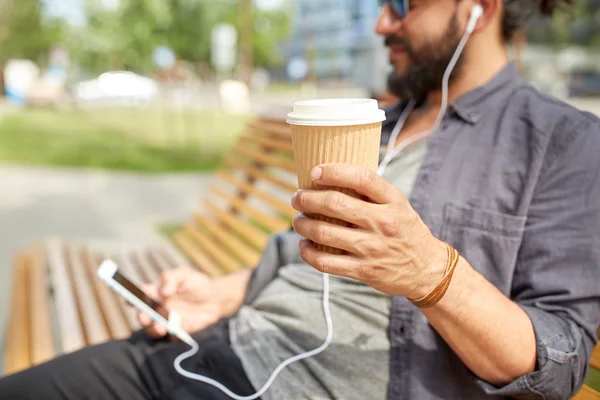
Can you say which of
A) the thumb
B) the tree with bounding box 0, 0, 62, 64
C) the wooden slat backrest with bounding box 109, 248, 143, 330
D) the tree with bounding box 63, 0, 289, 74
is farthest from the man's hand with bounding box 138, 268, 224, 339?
the tree with bounding box 0, 0, 62, 64

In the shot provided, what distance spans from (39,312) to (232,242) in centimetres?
105

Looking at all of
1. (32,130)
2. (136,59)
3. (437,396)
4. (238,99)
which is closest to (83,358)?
(437,396)

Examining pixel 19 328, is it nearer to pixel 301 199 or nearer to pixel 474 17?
pixel 301 199

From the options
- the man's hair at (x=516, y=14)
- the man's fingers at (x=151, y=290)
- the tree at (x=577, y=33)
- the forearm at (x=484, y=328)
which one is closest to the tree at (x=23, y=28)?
the tree at (x=577, y=33)

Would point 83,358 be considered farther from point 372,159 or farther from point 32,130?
point 32,130

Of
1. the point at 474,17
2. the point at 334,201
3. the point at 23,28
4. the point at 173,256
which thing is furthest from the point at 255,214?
the point at 23,28

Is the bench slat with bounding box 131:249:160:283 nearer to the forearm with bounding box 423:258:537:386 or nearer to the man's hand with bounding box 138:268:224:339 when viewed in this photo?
the man's hand with bounding box 138:268:224:339

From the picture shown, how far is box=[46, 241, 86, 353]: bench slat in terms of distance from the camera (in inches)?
89.6

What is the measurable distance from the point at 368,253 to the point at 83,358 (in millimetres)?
1182

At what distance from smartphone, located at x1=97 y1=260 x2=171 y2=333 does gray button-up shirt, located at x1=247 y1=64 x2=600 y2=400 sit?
2.44ft

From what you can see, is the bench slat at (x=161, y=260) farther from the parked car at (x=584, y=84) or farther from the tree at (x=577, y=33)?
the tree at (x=577, y=33)

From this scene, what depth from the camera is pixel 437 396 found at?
54.9 inches

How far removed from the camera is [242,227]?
3252 mm

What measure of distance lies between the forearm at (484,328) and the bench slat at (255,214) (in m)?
1.67
